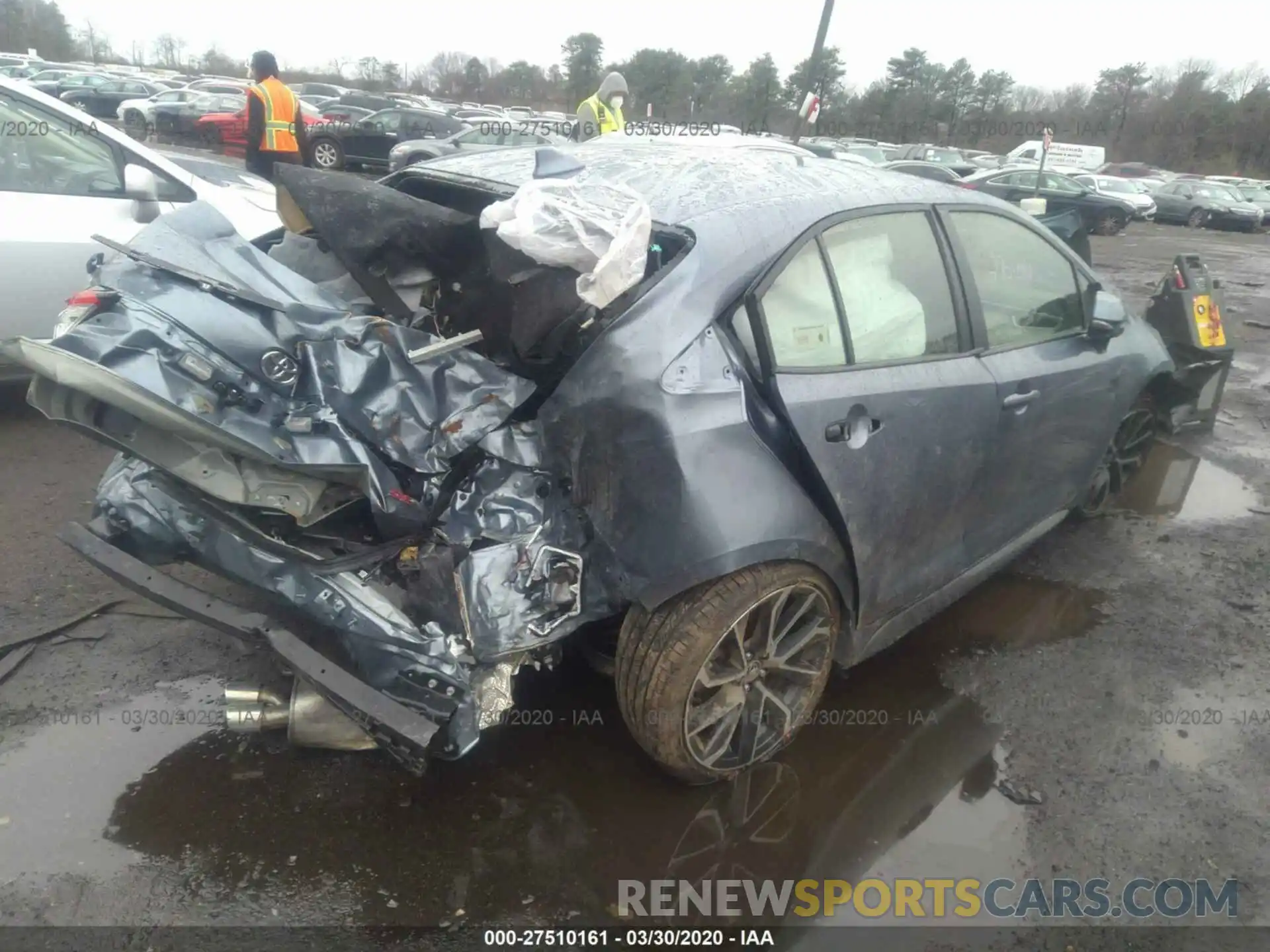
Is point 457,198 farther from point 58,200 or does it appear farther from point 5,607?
point 58,200

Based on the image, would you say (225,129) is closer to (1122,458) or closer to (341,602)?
(1122,458)

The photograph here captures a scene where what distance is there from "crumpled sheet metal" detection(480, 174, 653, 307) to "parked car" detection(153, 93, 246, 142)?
1009 inches

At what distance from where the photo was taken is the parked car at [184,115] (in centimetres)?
2417

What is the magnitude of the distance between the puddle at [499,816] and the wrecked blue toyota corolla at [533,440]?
0.62 feet

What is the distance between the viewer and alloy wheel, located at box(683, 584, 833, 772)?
2.48 metres

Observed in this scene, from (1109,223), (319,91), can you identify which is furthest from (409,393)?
(319,91)

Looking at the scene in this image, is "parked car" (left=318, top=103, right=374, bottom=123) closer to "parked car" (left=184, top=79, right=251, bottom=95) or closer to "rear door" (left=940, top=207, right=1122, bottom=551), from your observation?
"parked car" (left=184, top=79, right=251, bottom=95)

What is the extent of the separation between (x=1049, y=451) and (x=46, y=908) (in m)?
3.56

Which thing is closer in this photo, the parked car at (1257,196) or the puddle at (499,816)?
the puddle at (499,816)

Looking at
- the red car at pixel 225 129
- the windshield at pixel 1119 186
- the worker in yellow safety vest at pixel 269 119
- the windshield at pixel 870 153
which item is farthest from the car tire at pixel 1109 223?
the red car at pixel 225 129

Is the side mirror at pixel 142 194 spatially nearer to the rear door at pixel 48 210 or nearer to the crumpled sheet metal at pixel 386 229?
the rear door at pixel 48 210

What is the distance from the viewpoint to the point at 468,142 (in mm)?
17281

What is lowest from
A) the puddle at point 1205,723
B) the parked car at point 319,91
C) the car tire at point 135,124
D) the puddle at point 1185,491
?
the car tire at point 135,124

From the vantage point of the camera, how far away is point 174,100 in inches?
1028
